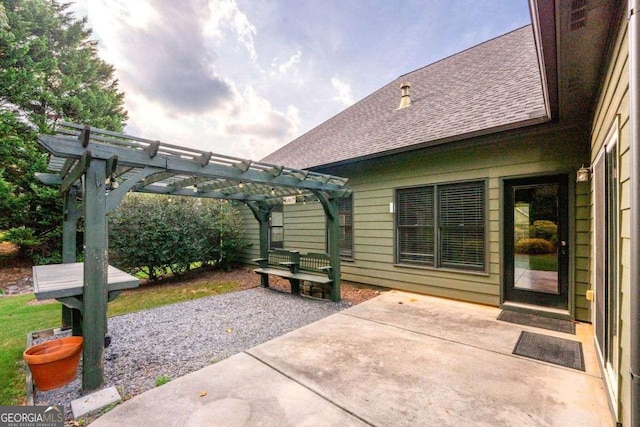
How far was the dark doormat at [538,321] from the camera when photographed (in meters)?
3.54

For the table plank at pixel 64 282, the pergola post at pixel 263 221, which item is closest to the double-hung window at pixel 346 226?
the pergola post at pixel 263 221

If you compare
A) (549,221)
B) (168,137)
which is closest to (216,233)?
(168,137)

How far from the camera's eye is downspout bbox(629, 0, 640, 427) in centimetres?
128

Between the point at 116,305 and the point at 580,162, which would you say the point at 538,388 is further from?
the point at 116,305

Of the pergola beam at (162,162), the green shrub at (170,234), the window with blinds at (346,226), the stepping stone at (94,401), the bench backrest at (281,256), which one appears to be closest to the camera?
the stepping stone at (94,401)

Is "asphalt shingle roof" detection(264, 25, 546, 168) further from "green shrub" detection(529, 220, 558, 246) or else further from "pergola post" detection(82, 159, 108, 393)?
"pergola post" detection(82, 159, 108, 393)

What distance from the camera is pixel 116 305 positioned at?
17.6ft

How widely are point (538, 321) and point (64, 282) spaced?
18.9 ft

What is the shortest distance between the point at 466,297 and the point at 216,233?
710cm

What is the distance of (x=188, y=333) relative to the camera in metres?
3.84

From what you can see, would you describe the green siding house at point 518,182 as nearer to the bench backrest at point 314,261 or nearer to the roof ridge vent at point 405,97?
the roof ridge vent at point 405,97
